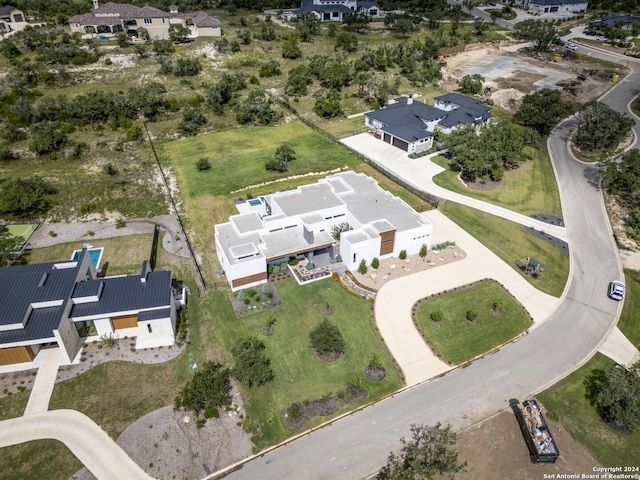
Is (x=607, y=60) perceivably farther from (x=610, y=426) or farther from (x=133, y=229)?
(x=133, y=229)

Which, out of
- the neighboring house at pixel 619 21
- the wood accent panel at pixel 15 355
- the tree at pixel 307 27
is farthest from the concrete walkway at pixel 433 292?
the neighboring house at pixel 619 21

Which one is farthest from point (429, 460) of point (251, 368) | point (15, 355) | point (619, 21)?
point (619, 21)

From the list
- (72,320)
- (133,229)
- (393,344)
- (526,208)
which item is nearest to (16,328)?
(72,320)

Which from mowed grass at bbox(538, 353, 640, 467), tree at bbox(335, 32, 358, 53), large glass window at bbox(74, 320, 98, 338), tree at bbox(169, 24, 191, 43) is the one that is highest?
tree at bbox(169, 24, 191, 43)

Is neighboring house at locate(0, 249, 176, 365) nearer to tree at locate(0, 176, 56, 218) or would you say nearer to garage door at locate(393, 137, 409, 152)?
tree at locate(0, 176, 56, 218)

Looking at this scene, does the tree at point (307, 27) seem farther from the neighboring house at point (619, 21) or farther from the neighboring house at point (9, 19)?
the neighboring house at point (619, 21)

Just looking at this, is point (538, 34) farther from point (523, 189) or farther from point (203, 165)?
point (203, 165)

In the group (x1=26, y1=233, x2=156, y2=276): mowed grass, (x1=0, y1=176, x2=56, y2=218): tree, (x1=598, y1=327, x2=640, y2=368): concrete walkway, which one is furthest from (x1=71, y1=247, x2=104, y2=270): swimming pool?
(x1=598, y1=327, x2=640, y2=368): concrete walkway
